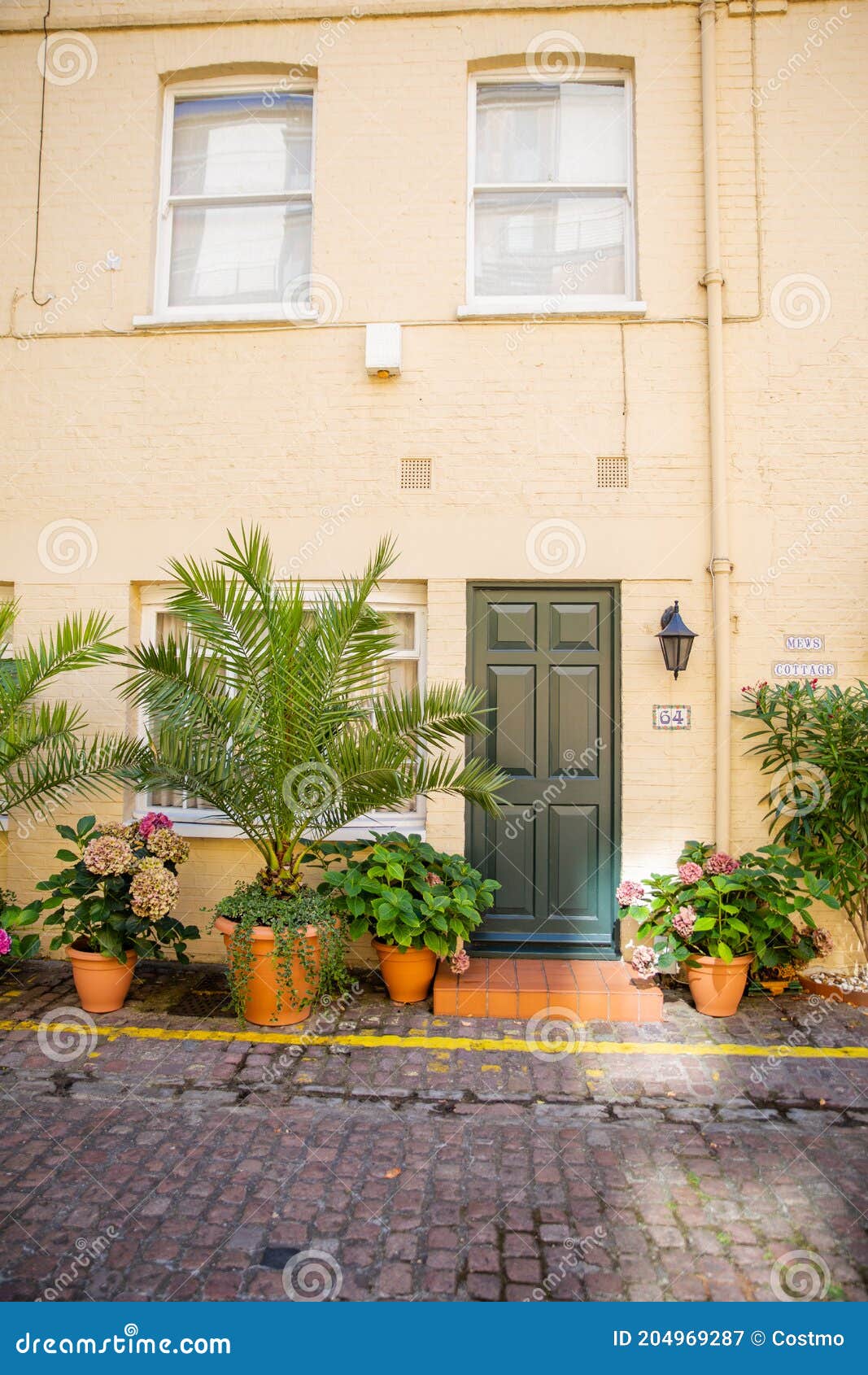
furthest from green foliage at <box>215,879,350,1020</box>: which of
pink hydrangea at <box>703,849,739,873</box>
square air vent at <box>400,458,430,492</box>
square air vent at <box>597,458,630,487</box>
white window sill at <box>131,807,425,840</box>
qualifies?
square air vent at <box>597,458,630,487</box>

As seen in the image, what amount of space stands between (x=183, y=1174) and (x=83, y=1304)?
0.68 metres

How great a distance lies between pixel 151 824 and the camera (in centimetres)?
501

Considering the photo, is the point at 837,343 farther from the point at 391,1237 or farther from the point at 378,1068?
the point at 391,1237

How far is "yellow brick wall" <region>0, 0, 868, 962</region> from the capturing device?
214 inches

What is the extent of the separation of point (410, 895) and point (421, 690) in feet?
5.10

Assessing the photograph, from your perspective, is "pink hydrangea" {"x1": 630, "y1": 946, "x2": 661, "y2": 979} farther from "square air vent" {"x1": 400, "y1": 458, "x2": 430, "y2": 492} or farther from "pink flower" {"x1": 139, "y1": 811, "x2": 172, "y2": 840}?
"square air vent" {"x1": 400, "y1": 458, "x2": 430, "y2": 492}

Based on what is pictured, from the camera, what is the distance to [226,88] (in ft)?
19.9

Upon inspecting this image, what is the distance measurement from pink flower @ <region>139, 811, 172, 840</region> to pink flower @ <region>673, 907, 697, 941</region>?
317 centimetres

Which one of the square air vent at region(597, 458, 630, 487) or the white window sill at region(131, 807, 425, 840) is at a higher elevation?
the square air vent at region(597, 458, 630, 487)

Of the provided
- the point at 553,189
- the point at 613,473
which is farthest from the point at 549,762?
the point at 553,189

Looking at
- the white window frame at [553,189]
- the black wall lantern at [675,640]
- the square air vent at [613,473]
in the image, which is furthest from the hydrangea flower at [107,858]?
the white window frame at [553,189]

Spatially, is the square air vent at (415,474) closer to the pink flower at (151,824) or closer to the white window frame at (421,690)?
the white window frame at (421,690)

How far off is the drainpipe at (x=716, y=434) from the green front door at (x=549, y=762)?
669 mm

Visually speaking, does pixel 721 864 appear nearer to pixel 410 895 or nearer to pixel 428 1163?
pixel 410 895
